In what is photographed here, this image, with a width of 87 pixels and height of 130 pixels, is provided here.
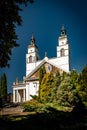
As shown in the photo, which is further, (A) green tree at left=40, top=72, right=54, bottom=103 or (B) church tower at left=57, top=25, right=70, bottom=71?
(B) church tower at left=57, top=25, right=70, bottom=71

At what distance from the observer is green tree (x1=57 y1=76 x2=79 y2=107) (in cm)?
3856

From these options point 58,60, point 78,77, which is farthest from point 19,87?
point 78,77

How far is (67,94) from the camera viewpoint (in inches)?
1533

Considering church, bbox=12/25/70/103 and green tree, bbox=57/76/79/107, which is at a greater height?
church, bbox=12/25/70/103

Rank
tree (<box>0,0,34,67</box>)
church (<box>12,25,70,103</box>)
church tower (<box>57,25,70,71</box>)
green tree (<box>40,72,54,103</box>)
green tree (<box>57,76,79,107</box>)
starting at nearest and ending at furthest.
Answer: tree (<box>0,0,34,67</box>) < green tree (<box>57,76,79,107</box>) < green tree (<box>40,72,54,103</box>) < church (<box>12,25,70,103</box>) < church tower (<box>57,25,70,71</box>)

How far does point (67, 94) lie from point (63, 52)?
31.5 meters

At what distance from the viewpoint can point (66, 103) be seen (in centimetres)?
3897

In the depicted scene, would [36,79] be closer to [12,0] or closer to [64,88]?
[64,88]

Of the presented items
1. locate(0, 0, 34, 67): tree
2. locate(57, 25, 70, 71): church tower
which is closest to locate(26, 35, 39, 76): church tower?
locate(57, 25, 70, 71): church tower

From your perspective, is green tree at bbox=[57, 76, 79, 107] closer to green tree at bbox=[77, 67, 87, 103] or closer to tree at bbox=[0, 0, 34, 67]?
green tree at bbox=[77, 67, 87, 103]

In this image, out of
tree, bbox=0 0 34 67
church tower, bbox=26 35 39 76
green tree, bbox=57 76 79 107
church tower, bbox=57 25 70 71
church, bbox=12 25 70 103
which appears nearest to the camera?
tree, bbox=0 0 34 67

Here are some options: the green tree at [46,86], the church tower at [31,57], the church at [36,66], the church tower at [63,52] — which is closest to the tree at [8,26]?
the green tree at [46,86]

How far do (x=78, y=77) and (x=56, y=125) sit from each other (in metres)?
25.0

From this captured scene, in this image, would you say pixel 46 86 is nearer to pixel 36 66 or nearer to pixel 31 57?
pixel 36 66
